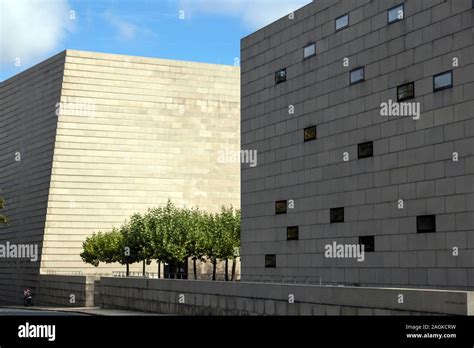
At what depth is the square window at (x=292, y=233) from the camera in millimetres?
44000

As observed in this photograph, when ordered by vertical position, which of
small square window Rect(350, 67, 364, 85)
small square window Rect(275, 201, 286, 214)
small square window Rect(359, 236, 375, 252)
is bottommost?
small square window Rect(359, 236, 375, 252)

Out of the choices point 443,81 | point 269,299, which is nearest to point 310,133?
point 443,81

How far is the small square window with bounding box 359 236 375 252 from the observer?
126 feet

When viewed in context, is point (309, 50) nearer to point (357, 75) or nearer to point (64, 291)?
point (357, 75)

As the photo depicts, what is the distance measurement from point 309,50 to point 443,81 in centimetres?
1114

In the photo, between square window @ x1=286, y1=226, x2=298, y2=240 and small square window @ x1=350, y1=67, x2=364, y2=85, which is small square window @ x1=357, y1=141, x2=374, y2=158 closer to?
small square window @ x1=350, y1=67, x2=364, y2=85

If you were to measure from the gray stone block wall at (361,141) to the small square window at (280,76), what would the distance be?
270 millimetres

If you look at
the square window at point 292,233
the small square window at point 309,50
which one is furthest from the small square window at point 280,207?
the small square window at point 309,50

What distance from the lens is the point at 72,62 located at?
265 ft

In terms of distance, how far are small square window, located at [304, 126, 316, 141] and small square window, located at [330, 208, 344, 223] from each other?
A: 4714 millimetres

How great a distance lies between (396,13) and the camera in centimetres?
3769

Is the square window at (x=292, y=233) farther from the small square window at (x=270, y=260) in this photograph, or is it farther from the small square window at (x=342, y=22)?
the small square window at (x=342, y=22)

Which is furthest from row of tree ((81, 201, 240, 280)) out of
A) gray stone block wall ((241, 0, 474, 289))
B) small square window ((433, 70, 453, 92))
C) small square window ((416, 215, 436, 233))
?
small square window ((433, 70, 453, 92))

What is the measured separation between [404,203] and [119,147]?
49634mm
